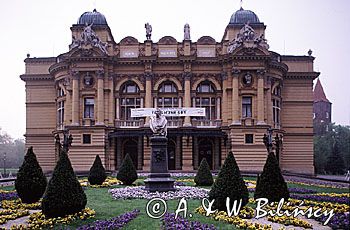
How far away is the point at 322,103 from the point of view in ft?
282

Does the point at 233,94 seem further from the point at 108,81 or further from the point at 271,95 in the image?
the point at 108,81

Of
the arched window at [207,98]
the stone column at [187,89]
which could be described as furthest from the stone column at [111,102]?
the arched window at [207,98]

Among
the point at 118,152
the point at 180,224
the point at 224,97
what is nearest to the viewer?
the point at 180,224

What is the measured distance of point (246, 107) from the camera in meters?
45.5

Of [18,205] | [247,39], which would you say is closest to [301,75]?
[247,39]

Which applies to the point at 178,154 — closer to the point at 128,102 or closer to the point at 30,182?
the point at 128,102

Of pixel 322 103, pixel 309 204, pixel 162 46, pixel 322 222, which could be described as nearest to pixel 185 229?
pixel 322 222

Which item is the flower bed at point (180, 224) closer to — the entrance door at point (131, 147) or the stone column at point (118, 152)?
the stone column at point (118, 152)

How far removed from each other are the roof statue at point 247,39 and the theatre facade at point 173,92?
0.11 m

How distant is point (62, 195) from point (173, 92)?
3387 cm

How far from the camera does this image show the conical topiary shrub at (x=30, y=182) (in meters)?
17.8

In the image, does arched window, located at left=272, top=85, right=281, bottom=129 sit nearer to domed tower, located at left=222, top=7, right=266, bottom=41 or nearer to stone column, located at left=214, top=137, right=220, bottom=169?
domed tower, located at left=222, top=7, right=266, bottom=41

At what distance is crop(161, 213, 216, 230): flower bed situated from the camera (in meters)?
12.2

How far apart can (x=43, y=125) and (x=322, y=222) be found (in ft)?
142
